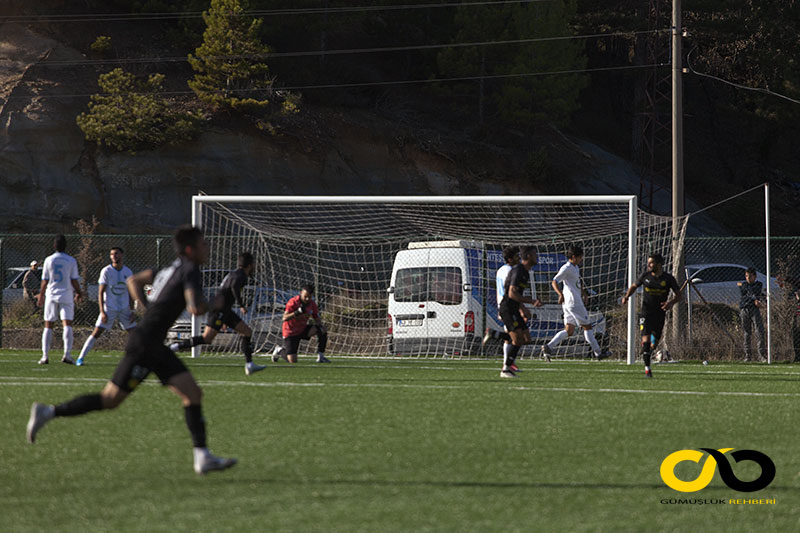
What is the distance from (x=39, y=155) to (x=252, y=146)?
743 centimetres

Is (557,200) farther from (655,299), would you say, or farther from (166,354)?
(166,354)

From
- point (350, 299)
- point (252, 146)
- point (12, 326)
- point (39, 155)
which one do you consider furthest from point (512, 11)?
point (12, 326)

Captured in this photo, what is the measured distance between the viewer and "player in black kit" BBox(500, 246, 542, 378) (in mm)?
14062

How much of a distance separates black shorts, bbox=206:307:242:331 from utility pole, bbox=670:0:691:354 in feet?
30.2

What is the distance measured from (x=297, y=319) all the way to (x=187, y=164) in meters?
20.8

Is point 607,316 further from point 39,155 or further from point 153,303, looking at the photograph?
point 39,155

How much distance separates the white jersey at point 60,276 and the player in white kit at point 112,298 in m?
0.48

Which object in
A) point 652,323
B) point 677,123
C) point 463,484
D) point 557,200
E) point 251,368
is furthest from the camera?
point 677,123

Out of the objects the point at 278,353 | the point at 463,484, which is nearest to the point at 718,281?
the point at 278,353

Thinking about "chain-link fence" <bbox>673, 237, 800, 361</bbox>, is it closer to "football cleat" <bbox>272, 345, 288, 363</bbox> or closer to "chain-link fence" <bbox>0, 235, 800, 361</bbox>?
"chain-link fence" <bbox>0, 235, 800, 361</bbox>

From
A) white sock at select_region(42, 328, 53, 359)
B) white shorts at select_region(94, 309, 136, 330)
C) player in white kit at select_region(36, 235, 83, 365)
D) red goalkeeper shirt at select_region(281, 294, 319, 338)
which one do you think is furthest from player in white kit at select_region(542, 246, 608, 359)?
Result: white sock at select_region(42, 328, 53, 359)

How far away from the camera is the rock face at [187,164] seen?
34938 millimetres

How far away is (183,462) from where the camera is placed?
7188 millimetres

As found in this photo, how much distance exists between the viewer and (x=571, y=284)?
56.0 ft
